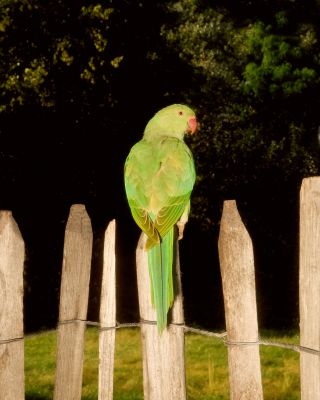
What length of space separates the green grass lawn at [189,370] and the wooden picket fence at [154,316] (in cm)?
581

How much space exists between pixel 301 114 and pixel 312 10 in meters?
3.18

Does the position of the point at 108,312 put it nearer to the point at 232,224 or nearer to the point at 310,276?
the point at 232,224

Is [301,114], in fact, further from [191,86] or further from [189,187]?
[189,187]

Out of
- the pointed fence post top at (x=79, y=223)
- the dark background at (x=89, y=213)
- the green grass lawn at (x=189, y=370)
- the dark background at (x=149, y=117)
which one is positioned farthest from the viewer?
the dark background at (x=89, y=213)

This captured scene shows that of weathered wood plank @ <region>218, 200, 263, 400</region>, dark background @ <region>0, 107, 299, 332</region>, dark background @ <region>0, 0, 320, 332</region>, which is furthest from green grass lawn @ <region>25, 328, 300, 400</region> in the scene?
weathered wood plank @ <region>218, 200, 263, 400</region>

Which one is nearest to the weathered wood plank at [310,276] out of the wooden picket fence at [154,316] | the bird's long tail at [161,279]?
the wooden picket fence at [154,316]

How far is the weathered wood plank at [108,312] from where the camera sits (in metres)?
3.95

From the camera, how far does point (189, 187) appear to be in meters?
3.83

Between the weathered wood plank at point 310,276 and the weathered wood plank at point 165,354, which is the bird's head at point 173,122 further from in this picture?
the weathered wood plank at point 310,276

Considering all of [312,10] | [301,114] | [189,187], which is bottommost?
[189,187]

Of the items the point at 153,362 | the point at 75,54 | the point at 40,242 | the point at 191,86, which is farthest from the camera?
the point at 191,86

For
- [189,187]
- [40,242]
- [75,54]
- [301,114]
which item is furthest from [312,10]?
[189,187]

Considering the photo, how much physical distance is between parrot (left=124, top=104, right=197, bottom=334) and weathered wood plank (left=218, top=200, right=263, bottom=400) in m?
0.30

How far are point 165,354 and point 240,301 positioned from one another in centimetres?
56
